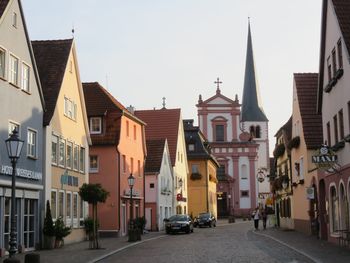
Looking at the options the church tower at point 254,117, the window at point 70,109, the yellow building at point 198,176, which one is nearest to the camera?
the window at point 70,109

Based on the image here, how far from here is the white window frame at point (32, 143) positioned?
93.6ft

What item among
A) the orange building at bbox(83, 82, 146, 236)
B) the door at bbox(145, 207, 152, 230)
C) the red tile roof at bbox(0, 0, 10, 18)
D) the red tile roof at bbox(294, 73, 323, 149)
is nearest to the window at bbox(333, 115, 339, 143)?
the red tile roof at bbox(294, 73, 323, 149)

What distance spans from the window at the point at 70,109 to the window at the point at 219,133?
57.6 m

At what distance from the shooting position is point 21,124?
27562mm

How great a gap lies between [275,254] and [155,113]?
143ft

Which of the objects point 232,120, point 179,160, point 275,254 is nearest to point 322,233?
point 275,254

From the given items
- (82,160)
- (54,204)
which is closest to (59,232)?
(54,204)

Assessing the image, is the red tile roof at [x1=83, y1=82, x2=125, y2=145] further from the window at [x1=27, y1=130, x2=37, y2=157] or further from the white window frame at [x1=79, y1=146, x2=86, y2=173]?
the window at [x1=27, y1=130, x2=37, y2=157]

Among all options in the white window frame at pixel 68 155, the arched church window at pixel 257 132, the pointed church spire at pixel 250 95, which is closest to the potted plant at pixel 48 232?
the white window frame at pixel 68 155

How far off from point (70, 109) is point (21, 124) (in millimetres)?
7546

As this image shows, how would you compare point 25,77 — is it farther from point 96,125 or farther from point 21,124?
point 96,125

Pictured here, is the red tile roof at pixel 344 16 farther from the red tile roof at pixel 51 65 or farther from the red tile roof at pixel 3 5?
the red tile roof at pixel 51 65

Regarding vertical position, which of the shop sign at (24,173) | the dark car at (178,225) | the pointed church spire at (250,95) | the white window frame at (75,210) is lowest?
the dark car at (178,225)

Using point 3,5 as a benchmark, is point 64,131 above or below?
below
